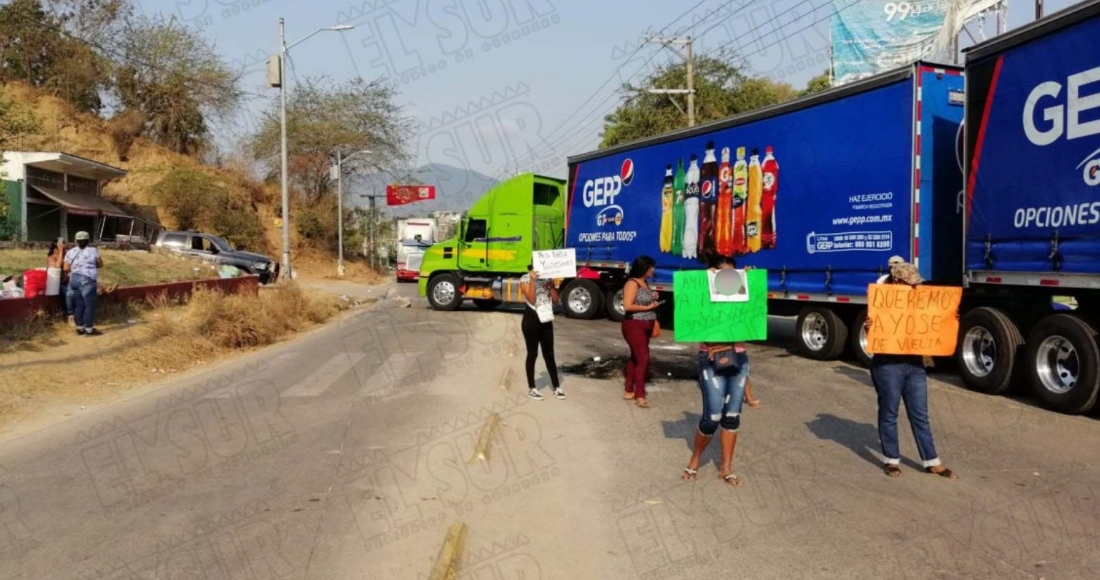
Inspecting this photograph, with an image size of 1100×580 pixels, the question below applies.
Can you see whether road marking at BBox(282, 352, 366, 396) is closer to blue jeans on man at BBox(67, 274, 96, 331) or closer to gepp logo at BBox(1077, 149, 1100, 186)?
blue jeans on man at BBox(67, 274, 96, 331)

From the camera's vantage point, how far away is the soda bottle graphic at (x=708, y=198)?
15.5m

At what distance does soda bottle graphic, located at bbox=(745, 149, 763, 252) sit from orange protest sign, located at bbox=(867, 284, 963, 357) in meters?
7.94

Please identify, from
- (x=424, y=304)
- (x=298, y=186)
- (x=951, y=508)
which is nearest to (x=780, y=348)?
(x=951, y=508)

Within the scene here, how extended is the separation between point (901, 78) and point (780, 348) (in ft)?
17.1

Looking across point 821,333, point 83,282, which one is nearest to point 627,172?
point 821,333

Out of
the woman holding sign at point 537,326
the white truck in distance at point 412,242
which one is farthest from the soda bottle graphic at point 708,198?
the white truck in distance at point 412,242

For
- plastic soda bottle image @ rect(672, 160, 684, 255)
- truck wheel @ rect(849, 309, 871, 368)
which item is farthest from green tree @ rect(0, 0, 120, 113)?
truck wheel @ rect(849, 309, 871, 368)

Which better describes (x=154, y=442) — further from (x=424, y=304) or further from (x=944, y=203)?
(x=424, y=304)

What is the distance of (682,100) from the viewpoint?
36.1m

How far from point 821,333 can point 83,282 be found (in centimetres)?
1180

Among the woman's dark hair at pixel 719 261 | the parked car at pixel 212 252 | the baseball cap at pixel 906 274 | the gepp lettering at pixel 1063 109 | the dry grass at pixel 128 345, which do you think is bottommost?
the dry grass at pixel 128 345

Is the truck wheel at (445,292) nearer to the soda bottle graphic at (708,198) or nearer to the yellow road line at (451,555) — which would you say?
the soda bottle graphic at (708,198)

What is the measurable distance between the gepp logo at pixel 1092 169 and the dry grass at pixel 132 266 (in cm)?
1720

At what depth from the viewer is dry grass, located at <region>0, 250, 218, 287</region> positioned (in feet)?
62.8
